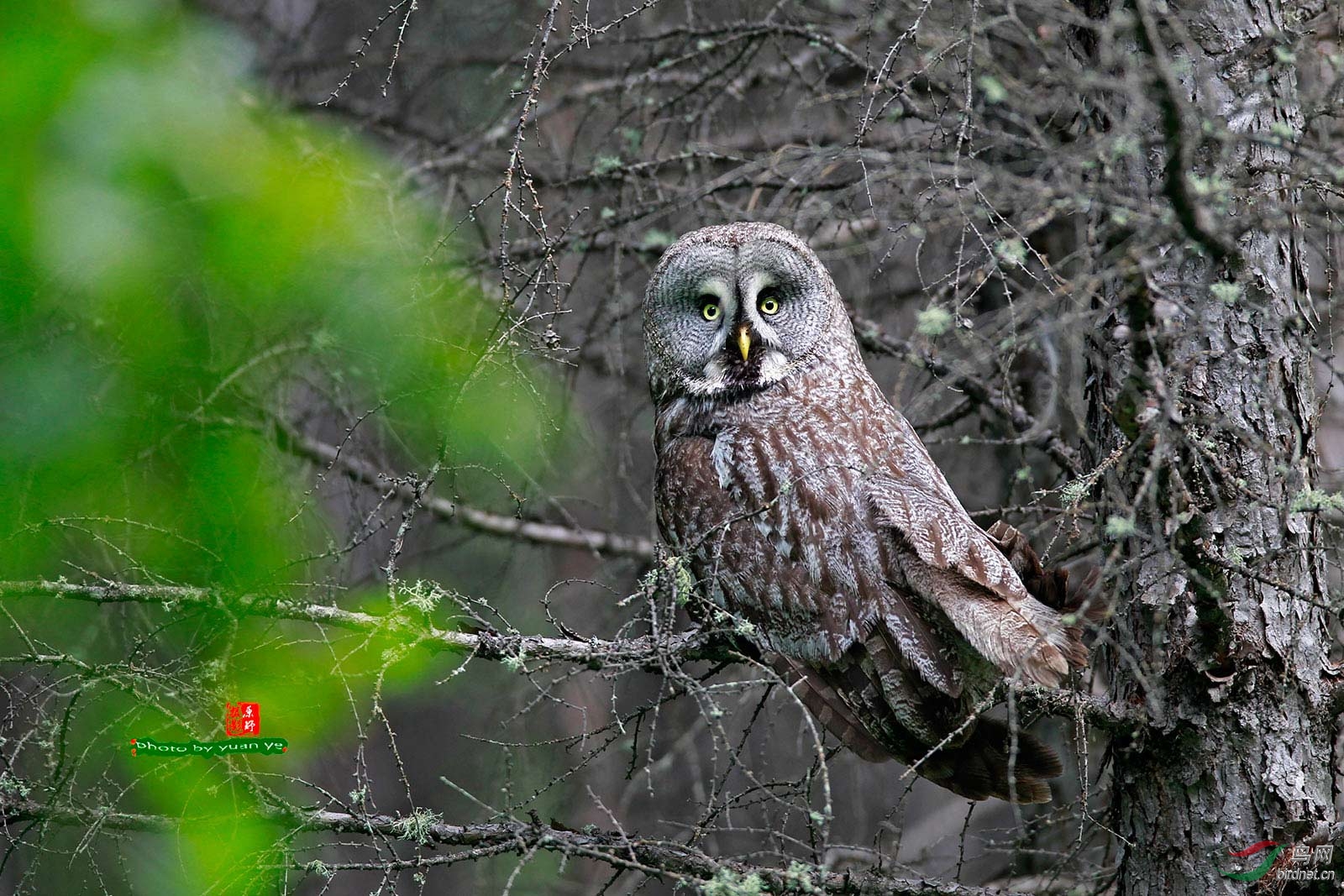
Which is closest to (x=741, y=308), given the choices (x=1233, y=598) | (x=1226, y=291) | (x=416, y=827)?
(x=1233, y=598)

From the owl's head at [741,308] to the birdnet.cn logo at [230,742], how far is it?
1.98m

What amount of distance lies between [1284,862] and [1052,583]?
35.7 inches

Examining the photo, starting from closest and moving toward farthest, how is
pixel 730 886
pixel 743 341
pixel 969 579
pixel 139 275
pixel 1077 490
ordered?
1. pixel 139 275
2. pixel 1077 490
3. pixel 730 886
4. pixel 969 579
5. pixel 743 341

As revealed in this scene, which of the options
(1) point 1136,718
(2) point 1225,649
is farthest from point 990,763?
(2) point 1225,649

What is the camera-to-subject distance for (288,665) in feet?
8.74

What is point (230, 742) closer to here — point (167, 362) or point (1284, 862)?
point (167, 362)

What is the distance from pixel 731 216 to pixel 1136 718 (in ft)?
6.83

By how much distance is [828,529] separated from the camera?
3490 millimetres

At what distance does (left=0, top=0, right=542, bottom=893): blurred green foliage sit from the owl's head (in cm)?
111

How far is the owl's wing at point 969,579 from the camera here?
298 centimetres

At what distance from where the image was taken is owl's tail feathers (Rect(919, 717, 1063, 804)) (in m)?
3.16

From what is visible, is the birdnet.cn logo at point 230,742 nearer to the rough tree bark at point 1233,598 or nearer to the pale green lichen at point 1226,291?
the rough tree bark at point 1233,598

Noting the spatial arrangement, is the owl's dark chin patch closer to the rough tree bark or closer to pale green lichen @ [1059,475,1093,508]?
the rough tree bark

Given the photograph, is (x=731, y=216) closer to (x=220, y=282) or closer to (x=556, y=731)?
(x=220, y=282)
